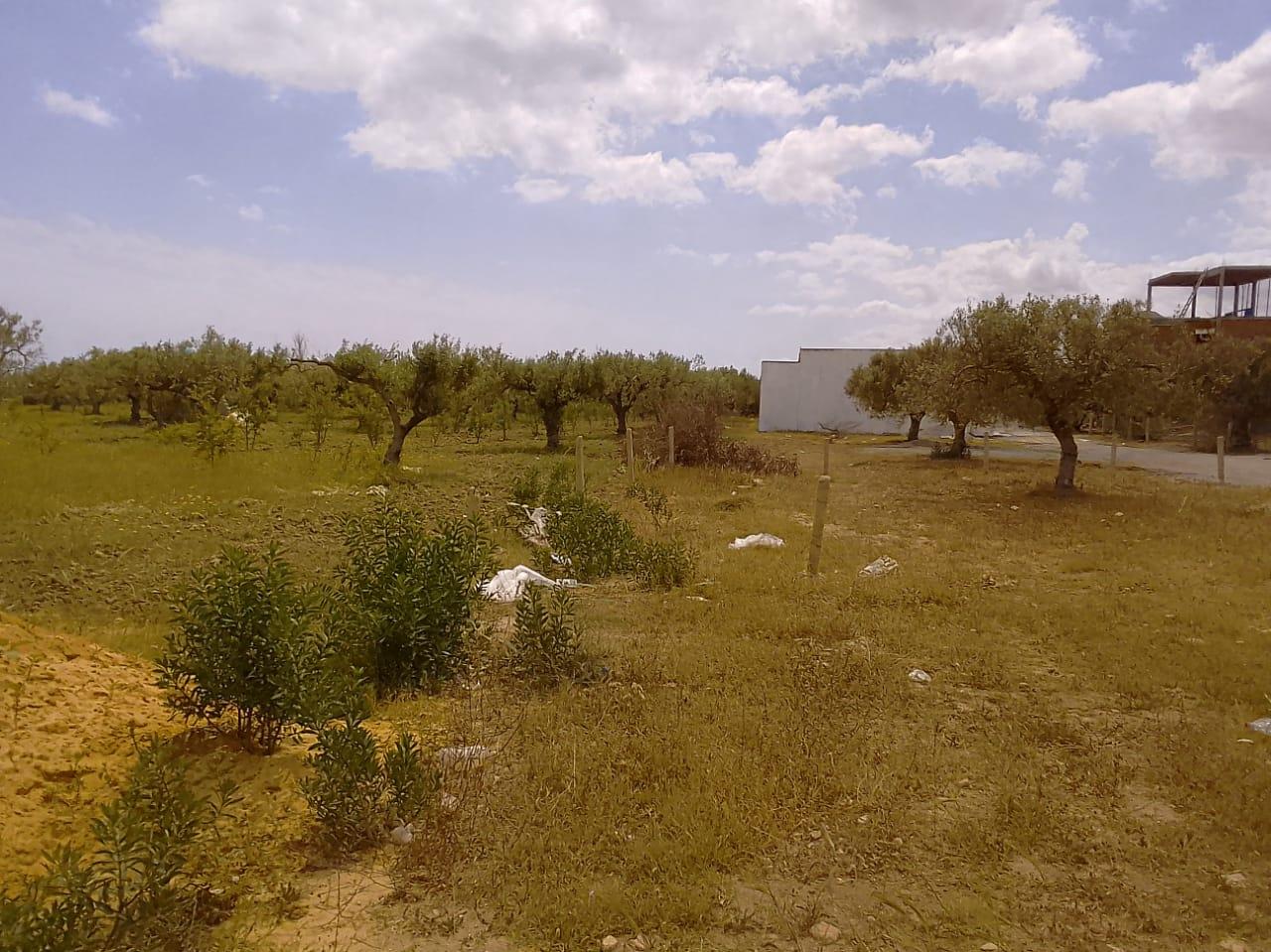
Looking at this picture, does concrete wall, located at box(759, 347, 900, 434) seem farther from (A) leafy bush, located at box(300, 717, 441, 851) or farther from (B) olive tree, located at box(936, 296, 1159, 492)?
(A) leafy bush, located at box(300, 717, 441, 851)

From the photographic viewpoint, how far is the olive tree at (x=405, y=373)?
18688mm

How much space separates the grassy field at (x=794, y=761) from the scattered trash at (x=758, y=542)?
0.68 m

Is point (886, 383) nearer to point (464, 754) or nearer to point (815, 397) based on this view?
point (815, 397)

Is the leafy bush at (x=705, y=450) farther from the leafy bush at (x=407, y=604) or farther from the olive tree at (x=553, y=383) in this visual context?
the leafy bush at (x=407, y=604)

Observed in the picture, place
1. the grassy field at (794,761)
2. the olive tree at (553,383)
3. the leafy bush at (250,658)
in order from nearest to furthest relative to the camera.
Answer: the grassy field at (794,761) → the leafy bush at (250,658) → the olive tree at (553,383)

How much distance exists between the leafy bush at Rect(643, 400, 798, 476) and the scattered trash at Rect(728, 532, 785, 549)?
337 inches

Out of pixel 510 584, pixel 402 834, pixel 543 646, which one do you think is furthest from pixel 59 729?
pixel 510 584

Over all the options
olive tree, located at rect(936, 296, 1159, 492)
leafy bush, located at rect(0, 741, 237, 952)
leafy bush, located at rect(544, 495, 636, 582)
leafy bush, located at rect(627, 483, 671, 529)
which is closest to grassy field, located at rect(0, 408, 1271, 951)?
leafy bush, located at rect(0, 741, 237, 952)

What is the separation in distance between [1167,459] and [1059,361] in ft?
49.5

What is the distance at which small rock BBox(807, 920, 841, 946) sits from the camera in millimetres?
3107

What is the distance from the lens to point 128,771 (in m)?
3.85

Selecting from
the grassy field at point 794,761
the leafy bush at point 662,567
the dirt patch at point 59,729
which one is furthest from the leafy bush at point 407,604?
the leafy bush at point 662,567

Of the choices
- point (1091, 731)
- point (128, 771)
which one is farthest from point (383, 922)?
point (1091, 731)

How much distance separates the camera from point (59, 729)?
406 cm
